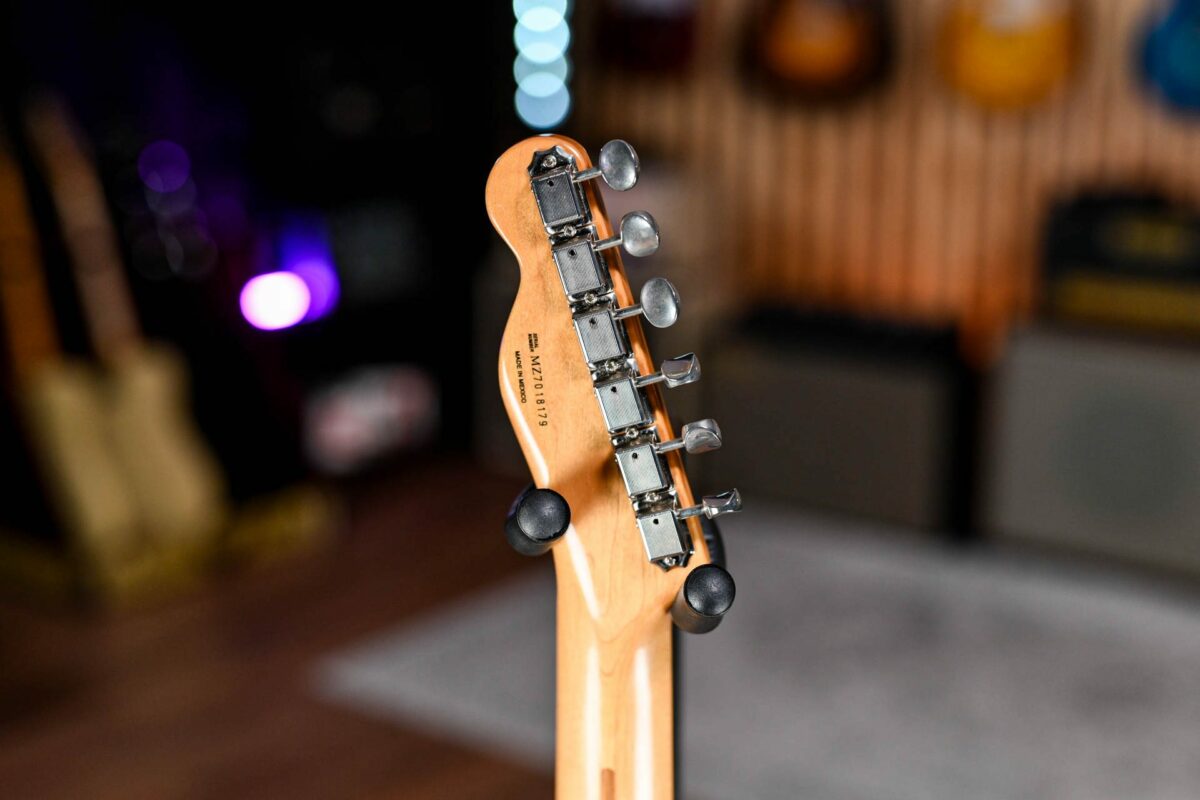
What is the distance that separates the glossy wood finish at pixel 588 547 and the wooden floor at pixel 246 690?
1287 millimetres

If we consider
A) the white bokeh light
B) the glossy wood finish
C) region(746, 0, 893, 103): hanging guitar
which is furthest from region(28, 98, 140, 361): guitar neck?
the glossy wood finish

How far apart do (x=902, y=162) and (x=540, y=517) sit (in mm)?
2958

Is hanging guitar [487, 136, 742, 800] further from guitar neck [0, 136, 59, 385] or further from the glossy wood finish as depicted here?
guitar neck [0, 136, 59, 385]

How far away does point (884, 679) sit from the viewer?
2.76m

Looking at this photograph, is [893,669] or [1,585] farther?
[1,585]

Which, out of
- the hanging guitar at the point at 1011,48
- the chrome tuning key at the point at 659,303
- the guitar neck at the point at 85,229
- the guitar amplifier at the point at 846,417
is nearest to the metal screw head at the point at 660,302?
the chrome tuning key at the point at 659,303

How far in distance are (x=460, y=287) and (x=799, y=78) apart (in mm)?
1169

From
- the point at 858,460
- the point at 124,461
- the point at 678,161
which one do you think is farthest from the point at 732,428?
the point at 124,461

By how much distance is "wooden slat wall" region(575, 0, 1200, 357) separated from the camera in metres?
3.41

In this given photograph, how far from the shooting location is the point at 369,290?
3.88 m

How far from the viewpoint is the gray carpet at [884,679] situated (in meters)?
2.41

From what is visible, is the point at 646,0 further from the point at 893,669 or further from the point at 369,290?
the point at 893,669

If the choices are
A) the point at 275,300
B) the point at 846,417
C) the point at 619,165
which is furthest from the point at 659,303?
the point at 275,300

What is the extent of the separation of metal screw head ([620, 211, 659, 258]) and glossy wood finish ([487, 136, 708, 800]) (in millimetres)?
48
